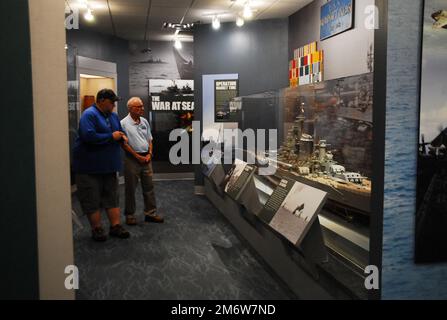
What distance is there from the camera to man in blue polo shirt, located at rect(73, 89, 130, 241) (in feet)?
14.6

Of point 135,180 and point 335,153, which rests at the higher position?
point 335,153

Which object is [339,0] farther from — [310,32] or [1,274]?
[1,274]

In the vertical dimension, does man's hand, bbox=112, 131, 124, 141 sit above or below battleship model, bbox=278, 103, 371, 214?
above

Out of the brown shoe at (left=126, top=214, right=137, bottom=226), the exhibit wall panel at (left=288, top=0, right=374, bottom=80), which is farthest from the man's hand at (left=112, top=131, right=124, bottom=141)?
→ the exhibit wall panel at (left=288, top=0, right=374, bottom=80)

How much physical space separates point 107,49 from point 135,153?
443 cm

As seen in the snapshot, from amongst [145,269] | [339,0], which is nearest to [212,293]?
[145,269]

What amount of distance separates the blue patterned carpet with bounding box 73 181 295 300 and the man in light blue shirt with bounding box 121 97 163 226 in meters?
0.39

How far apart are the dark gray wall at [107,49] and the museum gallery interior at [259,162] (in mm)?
112

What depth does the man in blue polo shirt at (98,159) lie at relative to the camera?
176 inches

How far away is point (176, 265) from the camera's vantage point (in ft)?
13.0

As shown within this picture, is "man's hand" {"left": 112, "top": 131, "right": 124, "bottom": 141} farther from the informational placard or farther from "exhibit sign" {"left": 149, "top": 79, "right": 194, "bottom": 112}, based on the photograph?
"exhibit sign" {"left": 149, "top": 79, "right": 194, "bottom": 112}

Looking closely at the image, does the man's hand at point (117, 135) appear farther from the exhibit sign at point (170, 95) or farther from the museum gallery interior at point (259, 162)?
the exhibit sign at point (170, 95)

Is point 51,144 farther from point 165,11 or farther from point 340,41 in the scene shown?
point 165,11

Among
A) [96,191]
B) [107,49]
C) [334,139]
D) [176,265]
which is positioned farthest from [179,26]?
[176,265]
